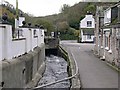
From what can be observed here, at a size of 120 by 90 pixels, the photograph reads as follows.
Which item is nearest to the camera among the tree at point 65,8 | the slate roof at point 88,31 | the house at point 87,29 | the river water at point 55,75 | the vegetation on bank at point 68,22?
the river water at point 55,75

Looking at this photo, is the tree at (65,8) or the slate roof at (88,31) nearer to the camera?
the slate roof at (88,31)

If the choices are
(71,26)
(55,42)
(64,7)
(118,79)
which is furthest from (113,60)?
(64,7)

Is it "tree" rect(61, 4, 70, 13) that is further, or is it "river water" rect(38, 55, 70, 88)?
"tree" rect(61, 4, 70, 13)

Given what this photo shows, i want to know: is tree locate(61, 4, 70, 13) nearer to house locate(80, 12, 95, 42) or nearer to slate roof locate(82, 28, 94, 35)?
house locate(80, 12, 95, 42)

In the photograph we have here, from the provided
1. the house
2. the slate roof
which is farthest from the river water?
the slate roof

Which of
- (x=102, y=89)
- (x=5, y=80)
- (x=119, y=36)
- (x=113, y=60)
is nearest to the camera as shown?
(x=5, y=80)

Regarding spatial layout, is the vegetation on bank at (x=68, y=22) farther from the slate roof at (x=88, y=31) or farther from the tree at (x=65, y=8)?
the slate roof at (x=88, y=31)

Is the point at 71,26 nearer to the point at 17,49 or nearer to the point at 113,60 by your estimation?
the point at 113,60

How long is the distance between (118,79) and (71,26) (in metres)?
72.7

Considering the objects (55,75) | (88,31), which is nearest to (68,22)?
(88,31)

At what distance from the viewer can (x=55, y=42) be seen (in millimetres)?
56062

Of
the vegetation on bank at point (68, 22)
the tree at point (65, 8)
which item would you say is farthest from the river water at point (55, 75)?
the tree at point (65, 8)

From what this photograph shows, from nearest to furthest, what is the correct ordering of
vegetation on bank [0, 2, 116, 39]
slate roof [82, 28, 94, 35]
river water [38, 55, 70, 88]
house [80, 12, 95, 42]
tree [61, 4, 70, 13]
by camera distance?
river water [38, 55, 70, 88] < house [80, 12, 95, 42] < slate roof [82, 28, 94, 35] < vegetation on bank [0, 2, 116, 39] < tree [61, 4, 70, 13]

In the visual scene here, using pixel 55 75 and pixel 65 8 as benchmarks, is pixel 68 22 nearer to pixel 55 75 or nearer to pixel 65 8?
pixel 65 8
